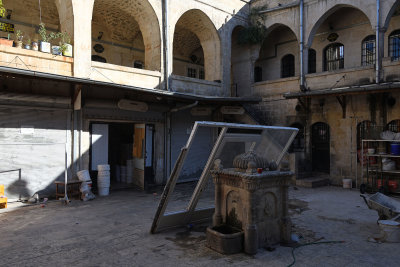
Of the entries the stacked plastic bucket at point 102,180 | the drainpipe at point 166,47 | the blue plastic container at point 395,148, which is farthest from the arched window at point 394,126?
the stacked plastic bucket at point 102,180

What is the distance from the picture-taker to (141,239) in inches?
244

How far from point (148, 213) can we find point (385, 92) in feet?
35.3

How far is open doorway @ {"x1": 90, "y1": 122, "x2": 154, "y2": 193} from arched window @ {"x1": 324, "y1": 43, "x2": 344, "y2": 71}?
10.5m

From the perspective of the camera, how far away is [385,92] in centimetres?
1216

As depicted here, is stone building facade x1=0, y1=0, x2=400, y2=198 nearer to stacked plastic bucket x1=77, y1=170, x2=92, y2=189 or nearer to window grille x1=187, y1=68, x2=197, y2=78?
stacked plastic bucket x1=77, y1=170, x2=92, y2=189

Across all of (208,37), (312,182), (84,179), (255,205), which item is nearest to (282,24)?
(208,37)

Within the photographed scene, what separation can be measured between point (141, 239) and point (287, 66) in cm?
1491

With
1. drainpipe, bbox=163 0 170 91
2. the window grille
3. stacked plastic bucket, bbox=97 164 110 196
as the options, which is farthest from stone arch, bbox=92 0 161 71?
the window grille

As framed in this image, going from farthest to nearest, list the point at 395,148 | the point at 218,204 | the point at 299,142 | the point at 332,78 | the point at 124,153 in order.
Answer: the point at 299,142
the point at 124,153
the point at 332,78
the point at 395,148
the point at 218,204

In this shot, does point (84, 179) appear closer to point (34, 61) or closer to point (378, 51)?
point (34, 61)

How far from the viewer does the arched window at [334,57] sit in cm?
1577

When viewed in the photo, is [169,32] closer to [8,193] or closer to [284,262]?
[8,193]

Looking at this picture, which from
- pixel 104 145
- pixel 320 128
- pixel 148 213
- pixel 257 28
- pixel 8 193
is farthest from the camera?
pixel 257 28

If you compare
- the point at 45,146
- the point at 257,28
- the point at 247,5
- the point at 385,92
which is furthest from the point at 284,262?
the point at 247,5
